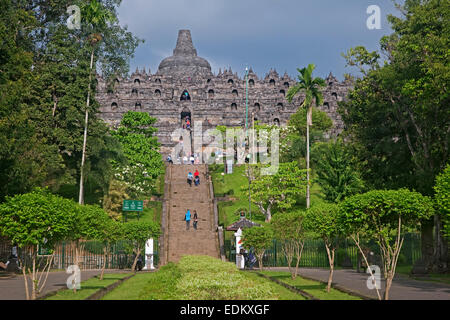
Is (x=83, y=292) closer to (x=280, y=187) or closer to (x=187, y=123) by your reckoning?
(x=280, y=187)

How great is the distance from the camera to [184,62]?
93875mm

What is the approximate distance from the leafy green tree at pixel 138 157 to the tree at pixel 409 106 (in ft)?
60.0

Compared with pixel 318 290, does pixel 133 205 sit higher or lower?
higher

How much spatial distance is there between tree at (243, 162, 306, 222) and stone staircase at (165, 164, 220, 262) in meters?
3.89

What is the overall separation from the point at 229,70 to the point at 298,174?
159 feet

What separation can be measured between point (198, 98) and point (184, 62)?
48.6 ft

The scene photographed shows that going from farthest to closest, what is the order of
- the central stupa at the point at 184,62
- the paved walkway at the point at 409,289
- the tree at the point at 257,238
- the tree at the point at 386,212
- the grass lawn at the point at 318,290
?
the central stupa at the point at 184,62, the tree at the point at 257,238, the paved walkway at the point at 409,289, the grass lawn at the point at 318,290, the tree at the point at 386,212

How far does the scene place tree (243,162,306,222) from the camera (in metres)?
41.8

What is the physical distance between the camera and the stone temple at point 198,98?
77.9 m

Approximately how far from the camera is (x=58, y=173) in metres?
35.3

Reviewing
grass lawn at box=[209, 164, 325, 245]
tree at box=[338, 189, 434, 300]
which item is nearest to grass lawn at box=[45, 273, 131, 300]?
tree at box=[338, 189, 434, 300]

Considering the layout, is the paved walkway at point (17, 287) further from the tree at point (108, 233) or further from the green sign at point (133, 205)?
the green sign at point (133, 205)

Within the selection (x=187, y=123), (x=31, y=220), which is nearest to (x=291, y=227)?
(x=31, y=220)

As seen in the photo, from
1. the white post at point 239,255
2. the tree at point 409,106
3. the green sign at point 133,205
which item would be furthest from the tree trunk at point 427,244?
the green sign at point 133,205
